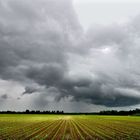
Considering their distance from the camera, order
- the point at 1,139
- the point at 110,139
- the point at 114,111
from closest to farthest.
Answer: the point at 1,139, the point at 110,139, the point at 114,111

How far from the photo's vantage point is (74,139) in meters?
19.5

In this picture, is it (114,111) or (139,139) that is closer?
(139,139)

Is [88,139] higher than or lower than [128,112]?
lower

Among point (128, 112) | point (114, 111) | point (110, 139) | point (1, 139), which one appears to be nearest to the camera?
point (1, 139)

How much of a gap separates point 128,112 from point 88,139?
167 m

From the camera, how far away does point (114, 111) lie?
627 ft

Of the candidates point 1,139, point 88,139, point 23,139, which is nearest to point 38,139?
point 23,139

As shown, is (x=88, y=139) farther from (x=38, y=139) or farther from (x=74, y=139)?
(x=38, y=139)

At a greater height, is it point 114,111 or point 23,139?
point 114,111

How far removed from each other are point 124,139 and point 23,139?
836 centimetres

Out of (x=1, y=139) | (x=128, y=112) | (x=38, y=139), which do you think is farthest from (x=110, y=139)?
(x=128, y=112)

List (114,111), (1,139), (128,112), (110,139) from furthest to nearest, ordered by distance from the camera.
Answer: (114,111) < (128,112) < (110,139) < (1,139)

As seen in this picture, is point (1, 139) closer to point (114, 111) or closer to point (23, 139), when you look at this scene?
point (23, 139)

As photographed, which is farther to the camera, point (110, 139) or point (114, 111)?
point (114, 111)
